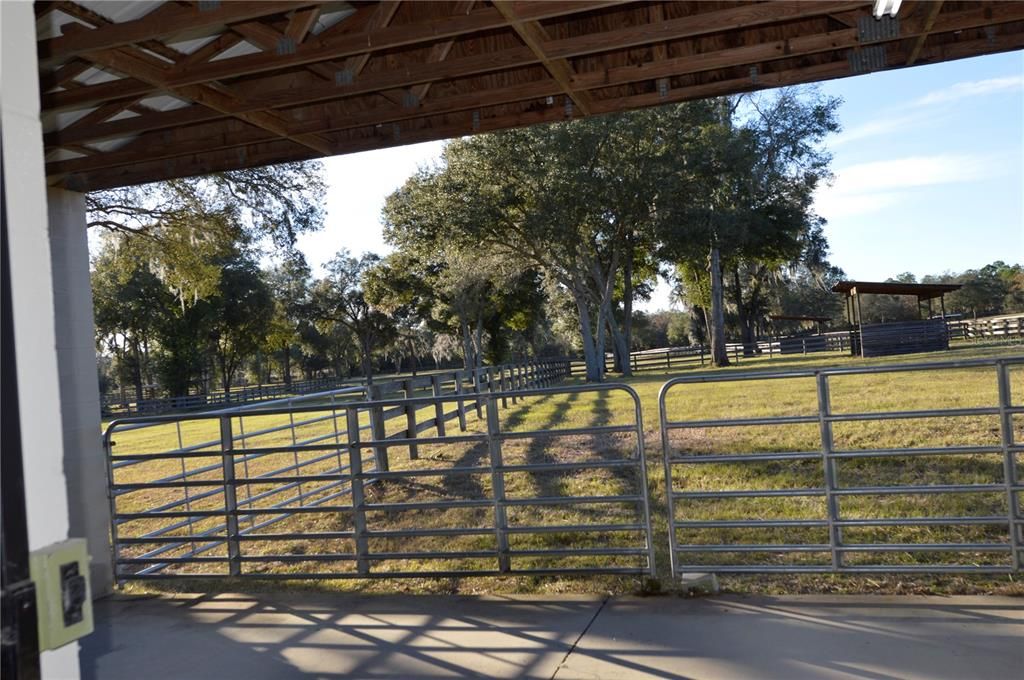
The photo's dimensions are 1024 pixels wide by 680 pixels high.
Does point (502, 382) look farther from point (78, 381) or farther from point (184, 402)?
point (184, 402)

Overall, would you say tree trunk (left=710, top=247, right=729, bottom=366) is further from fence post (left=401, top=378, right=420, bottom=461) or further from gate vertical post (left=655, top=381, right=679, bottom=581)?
gate vertical post (left=655, top=381, right=679, bottom=581)

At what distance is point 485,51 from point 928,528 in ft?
18.6

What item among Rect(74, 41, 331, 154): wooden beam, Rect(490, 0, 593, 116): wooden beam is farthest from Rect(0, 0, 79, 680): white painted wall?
Rect(74, 41, 331, 154): wooden beam

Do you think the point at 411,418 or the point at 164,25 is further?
the point at 411,418

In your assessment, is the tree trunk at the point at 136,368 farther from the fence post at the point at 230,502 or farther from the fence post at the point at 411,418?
the fence post at the point at 230,502

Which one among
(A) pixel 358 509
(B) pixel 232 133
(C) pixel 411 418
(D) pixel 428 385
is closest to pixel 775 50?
(B) pixel 232 133

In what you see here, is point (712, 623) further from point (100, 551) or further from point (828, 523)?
point (100, 551)

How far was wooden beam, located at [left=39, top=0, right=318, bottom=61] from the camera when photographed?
172 inches

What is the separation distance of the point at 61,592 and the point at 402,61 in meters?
5.04

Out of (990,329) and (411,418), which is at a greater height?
(990,329)

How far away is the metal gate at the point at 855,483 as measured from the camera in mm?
5613

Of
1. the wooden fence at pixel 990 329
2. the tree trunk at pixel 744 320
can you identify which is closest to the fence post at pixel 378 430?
A: the wooden fence at pixel 990 329

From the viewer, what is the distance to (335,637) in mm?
5457

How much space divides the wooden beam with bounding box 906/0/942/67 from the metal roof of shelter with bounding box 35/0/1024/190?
0.02m
